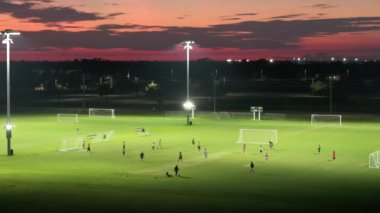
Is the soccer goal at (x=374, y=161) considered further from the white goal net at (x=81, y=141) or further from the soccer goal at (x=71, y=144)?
the soccer goal at (x=71, y=144)

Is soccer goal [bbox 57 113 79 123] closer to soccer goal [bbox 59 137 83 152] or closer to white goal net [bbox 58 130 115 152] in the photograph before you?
white goal net [bbox 58 130 115 152]

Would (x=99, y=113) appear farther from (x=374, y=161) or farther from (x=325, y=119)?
(x=374, y=161)

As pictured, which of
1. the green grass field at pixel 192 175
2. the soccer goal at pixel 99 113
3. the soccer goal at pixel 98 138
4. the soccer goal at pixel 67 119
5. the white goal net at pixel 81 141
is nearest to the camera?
the green grass field at pixel 192 175

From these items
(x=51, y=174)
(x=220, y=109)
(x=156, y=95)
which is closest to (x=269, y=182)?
(x=51, y=174)

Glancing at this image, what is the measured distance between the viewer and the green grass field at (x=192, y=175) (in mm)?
33250

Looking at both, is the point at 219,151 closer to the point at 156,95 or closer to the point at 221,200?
the point at 221,200

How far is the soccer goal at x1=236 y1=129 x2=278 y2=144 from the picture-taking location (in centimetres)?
6718

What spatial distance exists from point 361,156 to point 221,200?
2468 centimetres

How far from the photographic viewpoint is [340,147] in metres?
61.9

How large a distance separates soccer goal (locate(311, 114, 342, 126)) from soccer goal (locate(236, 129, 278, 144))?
689 inches

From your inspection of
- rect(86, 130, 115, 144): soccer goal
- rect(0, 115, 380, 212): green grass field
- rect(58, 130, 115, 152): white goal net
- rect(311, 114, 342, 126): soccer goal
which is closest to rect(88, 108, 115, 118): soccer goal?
rect(0, 115, 380, 212): green grass field

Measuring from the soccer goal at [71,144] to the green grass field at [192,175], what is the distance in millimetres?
1133

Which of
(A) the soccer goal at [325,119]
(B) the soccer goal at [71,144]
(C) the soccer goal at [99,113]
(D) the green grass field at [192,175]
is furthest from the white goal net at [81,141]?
(A) the soccer goal at [325,119]

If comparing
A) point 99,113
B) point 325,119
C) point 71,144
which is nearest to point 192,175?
point 71,144
